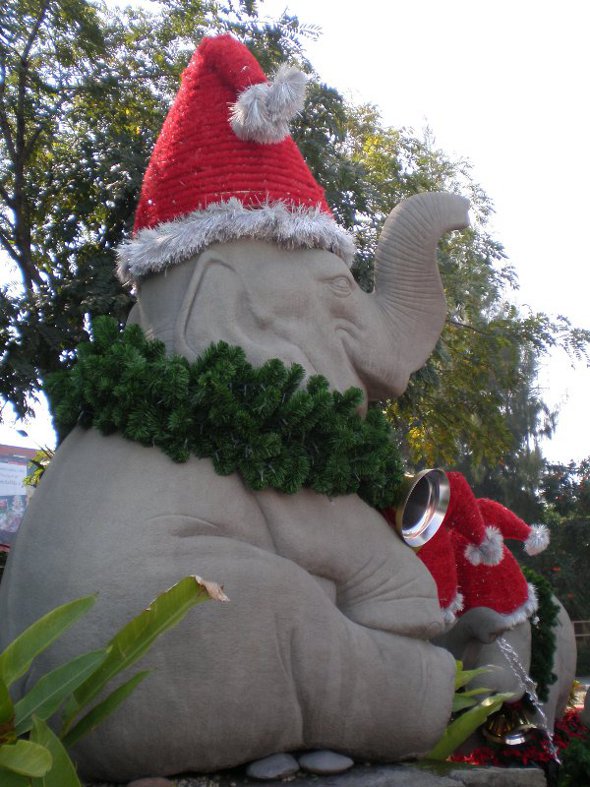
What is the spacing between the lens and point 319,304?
10.4 feet

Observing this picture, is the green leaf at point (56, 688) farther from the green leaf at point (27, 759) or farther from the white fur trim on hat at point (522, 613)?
the white fur trim on hat at point (522, 613)

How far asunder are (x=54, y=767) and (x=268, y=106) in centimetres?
216

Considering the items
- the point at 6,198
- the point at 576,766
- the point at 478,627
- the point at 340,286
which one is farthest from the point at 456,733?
the point at 6,198

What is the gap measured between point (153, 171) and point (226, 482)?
1.30 meters

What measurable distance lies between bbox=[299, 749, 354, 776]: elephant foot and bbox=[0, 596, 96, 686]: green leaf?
91 centimetres

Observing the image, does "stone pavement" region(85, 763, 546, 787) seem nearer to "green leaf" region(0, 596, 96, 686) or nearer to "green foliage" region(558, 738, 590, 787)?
"green leaf" region(0, 596, 96, 686)

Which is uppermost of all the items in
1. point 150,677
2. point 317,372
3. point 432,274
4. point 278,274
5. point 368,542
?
point 432,274

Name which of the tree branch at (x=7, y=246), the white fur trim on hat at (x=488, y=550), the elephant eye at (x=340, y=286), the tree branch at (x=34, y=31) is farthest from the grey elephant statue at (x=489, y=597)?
the tree branch at (x=34, y=31)

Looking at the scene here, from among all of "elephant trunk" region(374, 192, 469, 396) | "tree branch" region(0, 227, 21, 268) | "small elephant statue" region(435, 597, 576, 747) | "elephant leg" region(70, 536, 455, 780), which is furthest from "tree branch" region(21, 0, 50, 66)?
"elephant leg" region(70, 536, 455, 780)

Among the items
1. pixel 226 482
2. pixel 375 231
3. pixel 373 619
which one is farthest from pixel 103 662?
pixel 375 231

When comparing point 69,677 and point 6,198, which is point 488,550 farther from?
point 6,198

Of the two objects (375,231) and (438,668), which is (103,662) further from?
(375,231)

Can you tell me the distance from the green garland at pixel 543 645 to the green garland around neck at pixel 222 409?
237 cm

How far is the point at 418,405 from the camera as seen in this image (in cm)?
902
